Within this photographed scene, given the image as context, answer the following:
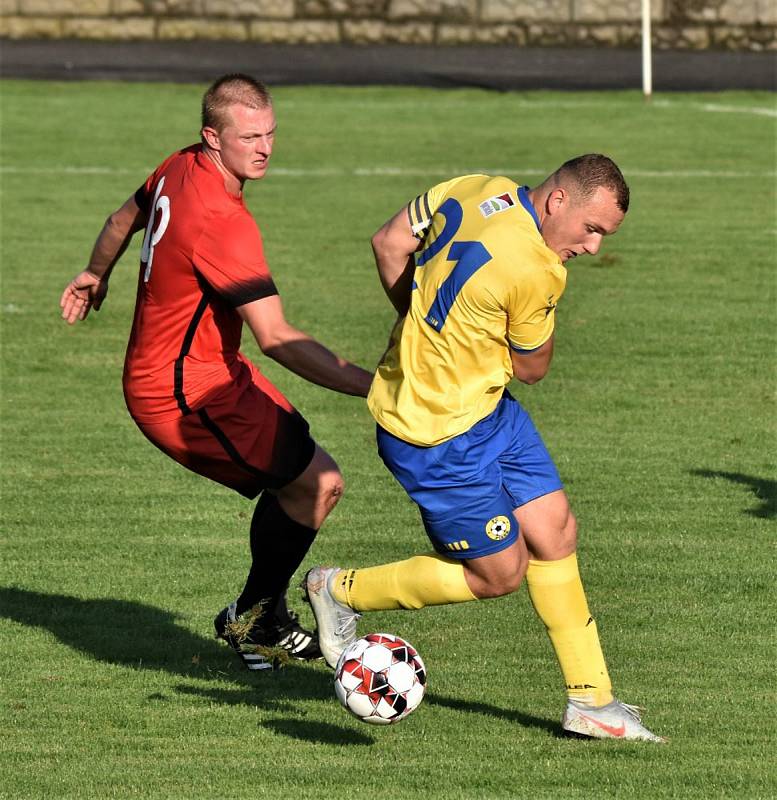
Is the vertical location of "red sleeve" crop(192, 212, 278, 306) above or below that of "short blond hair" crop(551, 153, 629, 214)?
below

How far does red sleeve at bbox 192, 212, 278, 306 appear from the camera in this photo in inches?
235

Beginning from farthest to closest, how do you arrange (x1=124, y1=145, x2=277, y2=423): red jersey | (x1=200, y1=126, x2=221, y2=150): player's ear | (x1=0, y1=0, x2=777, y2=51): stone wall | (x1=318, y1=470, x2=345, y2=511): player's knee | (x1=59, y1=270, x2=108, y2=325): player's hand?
(x1=0, y1=0, x2=777, y2=51): stone wall < (x1=59, y1=270, x2=108, y2=325): player's hand < (x1=318, y1=470, x2=345, y2=511): player's knee < (x1=200, y1=126, x2=221, y2=150): player's ear < (x1=124, y1=145, x2=277, y2=423): red jersey

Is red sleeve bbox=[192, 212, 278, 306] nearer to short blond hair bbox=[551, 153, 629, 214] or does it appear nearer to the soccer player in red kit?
the soccer player in red kit

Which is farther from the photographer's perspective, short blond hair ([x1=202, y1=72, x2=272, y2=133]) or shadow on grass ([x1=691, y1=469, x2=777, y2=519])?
shadow on grass ([x1=691, y1=469, x2=777, y2=519])

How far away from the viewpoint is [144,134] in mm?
22359

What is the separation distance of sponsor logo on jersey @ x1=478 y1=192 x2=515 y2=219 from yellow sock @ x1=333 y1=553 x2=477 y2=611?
1.28 metres

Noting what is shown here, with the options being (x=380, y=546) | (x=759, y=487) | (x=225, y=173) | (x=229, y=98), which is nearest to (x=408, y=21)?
(x=759, y=487)

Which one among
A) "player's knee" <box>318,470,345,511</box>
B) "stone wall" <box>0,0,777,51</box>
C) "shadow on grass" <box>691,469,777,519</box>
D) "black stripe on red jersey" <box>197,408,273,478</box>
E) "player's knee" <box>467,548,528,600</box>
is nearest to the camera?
"player's knee" <box>467,548,528,600</box>

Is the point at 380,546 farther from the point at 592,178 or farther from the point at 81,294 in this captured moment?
the point at 592,178

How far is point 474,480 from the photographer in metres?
5.72

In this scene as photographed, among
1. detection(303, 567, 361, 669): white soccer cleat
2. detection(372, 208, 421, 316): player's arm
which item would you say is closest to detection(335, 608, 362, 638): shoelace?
detection(303, 567, 361, 669): white soccer cleat

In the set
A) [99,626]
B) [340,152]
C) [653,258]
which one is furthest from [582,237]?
[340,152]

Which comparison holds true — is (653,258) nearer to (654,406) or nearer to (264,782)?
(654,406)

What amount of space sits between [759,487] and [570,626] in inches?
142
